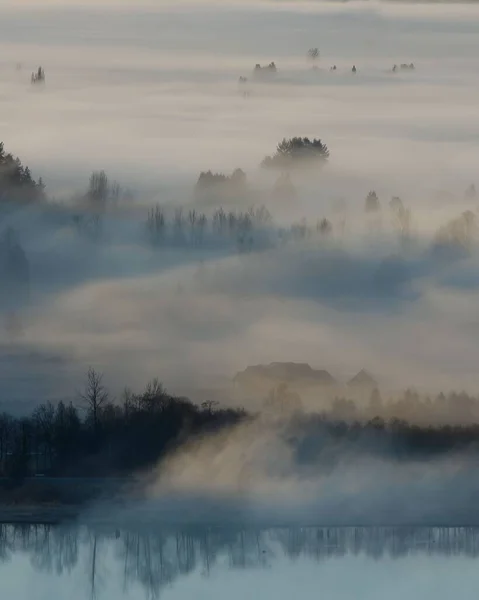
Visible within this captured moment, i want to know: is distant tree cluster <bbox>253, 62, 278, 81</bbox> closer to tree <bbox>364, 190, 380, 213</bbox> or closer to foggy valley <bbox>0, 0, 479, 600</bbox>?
foggy valley <bbox>0, 0, 479, 600</bbox>

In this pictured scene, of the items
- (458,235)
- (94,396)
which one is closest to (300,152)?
(458,235)

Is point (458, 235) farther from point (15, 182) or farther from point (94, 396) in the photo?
point (15, 182)

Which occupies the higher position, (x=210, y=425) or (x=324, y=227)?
(x=324, y=227)

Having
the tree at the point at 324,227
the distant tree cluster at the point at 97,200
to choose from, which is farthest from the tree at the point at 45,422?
the tree at the point at 324,227

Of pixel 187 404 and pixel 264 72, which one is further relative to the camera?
pixel 264 72

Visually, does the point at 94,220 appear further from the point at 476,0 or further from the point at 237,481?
the point at 476,0

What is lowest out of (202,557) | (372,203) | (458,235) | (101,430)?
(202,557)

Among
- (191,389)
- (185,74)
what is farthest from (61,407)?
(185,74)
